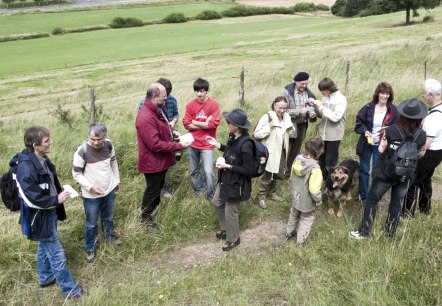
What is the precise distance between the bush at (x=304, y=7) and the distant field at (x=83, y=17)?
1143cm

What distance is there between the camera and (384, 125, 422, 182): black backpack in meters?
4.36

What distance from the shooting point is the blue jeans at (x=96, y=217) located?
4855mm

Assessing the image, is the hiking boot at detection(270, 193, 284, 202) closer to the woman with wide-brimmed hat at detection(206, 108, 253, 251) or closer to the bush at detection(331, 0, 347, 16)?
the woman with wide-brimmed hat at detection(206, 108, 253, 251)

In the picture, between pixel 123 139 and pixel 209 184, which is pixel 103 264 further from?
pixel 123 139

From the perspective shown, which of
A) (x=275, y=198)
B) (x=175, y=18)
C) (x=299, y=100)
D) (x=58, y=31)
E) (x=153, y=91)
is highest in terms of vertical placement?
(x=175, y=18)

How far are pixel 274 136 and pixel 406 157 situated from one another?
2.13 m

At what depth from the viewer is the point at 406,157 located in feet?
14.3

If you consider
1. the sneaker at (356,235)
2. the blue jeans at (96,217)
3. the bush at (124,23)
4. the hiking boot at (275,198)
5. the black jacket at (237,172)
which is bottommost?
the hiking boot at (275,198)

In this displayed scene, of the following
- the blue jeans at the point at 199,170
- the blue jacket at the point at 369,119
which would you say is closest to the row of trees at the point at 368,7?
the blue jacket at the point at 369,119

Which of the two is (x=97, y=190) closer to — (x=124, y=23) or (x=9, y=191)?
(x=9, y=191)

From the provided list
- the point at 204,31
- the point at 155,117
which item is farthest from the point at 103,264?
the point at 204,31

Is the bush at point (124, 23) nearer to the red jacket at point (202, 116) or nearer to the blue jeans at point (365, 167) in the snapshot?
the red jacket at point (202, 116)

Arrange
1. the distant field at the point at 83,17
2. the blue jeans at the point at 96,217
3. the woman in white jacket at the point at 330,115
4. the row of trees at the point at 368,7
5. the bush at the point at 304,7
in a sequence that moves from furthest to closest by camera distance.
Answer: the bush at the point at 304,7
the distant field at the point at 83,17
the row of trees at the point at 368,7
the woman in white jacket at the point at 330,115
the blue jeans at the point at 96,217

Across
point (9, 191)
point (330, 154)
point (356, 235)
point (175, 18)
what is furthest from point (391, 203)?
point (175, 18)
